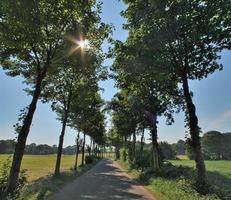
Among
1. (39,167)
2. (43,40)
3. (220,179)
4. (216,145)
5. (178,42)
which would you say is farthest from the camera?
(216,145)

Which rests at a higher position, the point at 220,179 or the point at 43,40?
the point at 43,40

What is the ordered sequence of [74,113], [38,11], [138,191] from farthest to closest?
[74,113] < [138,191] < [38,11]

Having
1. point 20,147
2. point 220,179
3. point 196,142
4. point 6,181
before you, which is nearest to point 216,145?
point 220,179

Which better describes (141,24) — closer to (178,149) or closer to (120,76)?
(120,76)

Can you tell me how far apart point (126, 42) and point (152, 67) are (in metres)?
2.41

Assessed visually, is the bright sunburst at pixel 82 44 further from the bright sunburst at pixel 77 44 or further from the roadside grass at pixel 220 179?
the roadside grass at pixel 220 179

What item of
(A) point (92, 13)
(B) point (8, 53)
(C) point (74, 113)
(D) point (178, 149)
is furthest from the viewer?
(D) point (178, 149)

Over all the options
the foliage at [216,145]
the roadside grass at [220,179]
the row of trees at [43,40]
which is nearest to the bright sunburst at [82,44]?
the row of trees at [43,40]

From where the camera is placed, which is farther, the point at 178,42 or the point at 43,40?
the point at 178,42

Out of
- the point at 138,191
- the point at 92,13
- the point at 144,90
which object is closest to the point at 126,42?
the point at 92,13

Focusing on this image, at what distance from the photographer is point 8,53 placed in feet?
46.9

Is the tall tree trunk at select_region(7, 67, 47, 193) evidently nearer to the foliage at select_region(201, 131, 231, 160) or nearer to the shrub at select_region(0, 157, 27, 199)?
the shrub at select_region(0, 157, 27, 199)

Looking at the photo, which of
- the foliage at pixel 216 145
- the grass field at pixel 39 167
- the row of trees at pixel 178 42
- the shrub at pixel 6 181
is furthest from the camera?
the foliage at pixel 216 145

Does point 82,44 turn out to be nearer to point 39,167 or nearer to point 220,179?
point 220,179
